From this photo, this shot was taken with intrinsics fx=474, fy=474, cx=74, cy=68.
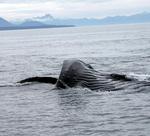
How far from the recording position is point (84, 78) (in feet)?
75.2

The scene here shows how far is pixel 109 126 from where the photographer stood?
1560cm

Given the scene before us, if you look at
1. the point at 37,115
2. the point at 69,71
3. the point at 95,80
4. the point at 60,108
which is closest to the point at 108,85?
the point at 95,80

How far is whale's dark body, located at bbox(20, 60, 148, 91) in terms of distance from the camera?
22.2 metres

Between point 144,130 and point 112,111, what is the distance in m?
3.13

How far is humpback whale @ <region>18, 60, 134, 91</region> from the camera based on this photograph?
22.2m

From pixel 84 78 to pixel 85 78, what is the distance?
50 millimetres

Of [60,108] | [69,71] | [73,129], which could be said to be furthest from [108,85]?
[73,129]

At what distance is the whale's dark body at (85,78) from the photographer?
22.2 meters

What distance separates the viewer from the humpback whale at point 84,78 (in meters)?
22.2

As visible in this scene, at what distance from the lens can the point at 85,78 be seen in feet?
75.1

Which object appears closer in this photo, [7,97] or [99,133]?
[99,133]

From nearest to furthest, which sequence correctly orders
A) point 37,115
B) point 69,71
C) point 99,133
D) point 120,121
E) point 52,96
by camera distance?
point 99,133 < point 120,121 < point 37,115 < point 52,96 < point 69,71

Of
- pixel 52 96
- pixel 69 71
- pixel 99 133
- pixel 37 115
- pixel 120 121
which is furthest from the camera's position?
pixel 69 71

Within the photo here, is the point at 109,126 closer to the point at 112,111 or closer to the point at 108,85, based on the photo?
the point at 112,111
